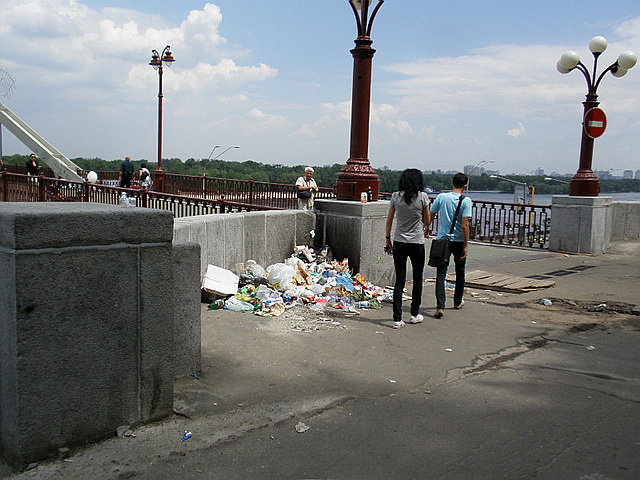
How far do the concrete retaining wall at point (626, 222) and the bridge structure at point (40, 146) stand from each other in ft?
104

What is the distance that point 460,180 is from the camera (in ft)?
25.7

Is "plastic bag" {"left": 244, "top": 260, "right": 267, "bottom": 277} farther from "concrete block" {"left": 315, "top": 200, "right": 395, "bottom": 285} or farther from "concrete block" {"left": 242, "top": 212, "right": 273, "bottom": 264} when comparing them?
"concrete block" {"left": 315, "top": 200, "right": 395, "bottom": 285}

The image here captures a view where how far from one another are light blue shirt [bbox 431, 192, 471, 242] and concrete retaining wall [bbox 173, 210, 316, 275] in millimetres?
2309

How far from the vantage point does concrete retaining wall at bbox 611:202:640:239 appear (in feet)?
58.2

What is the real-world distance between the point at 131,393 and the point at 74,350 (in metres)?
0.52

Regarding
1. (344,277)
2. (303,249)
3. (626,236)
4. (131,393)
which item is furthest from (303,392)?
(626,236)

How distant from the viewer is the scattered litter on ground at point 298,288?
24.2 feet

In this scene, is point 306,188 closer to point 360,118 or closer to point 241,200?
point 360,118

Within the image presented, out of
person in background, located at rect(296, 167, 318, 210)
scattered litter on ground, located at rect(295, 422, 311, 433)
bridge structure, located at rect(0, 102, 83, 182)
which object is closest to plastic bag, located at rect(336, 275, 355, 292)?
scattered litter on ground, located at rect(295, 422, 311, 433)

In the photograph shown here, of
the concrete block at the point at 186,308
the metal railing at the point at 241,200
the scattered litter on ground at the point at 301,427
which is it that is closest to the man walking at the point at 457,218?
the metal railing at the point at 241,200

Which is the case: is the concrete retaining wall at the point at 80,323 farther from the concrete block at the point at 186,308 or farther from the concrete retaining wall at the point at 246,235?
the concrete retaining wall at the point at 246,235

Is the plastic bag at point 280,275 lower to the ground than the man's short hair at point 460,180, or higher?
lower

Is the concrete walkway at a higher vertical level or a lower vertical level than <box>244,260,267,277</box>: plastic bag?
lower

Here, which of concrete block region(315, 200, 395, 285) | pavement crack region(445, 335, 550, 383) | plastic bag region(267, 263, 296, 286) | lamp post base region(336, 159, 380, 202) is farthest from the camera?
lamp post base region(336, 159, 380, 202)
